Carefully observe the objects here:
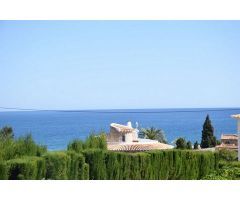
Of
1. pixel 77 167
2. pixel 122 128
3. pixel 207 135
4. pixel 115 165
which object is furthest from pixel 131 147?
pixel 207 135

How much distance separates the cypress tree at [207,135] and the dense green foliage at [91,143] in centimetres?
485

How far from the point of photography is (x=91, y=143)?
9055 mm

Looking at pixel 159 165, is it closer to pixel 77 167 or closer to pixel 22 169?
pixel 77 167

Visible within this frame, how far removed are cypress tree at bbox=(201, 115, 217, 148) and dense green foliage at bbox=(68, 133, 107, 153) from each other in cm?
485

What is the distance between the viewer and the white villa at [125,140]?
32.8ft

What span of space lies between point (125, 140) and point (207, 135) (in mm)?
3517

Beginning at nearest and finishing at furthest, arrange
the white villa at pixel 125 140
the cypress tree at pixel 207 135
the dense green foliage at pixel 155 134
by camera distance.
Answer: the white villa at pixel 125 140 < the cypress tree at pixel 207 135 < the dense green foliage at pixel 155 134

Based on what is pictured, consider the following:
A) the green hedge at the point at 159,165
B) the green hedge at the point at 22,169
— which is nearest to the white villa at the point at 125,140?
the green hedge at the point at 159,165

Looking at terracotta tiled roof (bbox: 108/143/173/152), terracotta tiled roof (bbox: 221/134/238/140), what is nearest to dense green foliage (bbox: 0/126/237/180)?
terracotta tiled roof (bbox: 108/143/173/152)

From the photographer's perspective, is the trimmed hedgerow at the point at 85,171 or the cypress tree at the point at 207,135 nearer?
the trimmed hedgerow at the point at 85,171

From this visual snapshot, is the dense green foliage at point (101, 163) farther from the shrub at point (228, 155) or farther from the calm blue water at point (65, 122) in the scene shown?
the calm blue water at point (65, 122)
